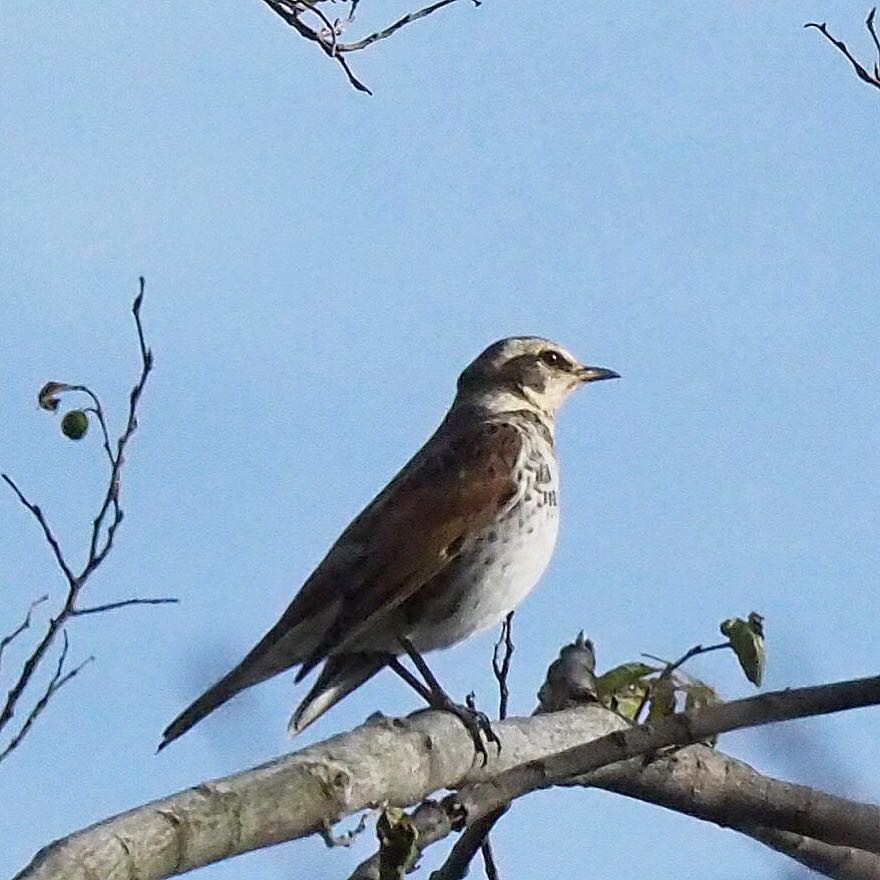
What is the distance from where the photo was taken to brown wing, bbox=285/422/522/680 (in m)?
7.67

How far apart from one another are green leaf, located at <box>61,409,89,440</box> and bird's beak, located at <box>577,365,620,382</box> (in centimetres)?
352

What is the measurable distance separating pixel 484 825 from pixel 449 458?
3.57m

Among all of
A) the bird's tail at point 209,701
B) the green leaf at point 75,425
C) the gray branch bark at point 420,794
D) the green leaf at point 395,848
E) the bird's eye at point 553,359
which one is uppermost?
the bird's eye at point 553,359

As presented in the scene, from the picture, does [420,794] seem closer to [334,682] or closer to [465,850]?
[465,850]

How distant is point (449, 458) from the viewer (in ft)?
28.4

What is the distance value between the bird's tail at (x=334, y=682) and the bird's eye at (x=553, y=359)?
2.56 meters

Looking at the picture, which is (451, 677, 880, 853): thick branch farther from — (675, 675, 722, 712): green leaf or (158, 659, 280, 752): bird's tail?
(158, 659, 280, 752): bird's tail

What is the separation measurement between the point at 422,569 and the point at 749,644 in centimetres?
275

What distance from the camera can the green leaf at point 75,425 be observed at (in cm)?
728

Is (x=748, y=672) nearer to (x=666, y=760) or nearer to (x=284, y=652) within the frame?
(x=666, y=760)

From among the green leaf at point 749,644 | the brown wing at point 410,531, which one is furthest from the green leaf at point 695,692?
the brown wing at point 410,531

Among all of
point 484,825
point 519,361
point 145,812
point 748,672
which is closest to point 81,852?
point 145,812

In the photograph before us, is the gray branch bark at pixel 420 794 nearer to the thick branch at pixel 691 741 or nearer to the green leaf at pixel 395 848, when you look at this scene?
the thick branch at pixel 691 741

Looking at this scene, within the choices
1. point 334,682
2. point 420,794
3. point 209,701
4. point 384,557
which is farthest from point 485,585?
point 420,794
